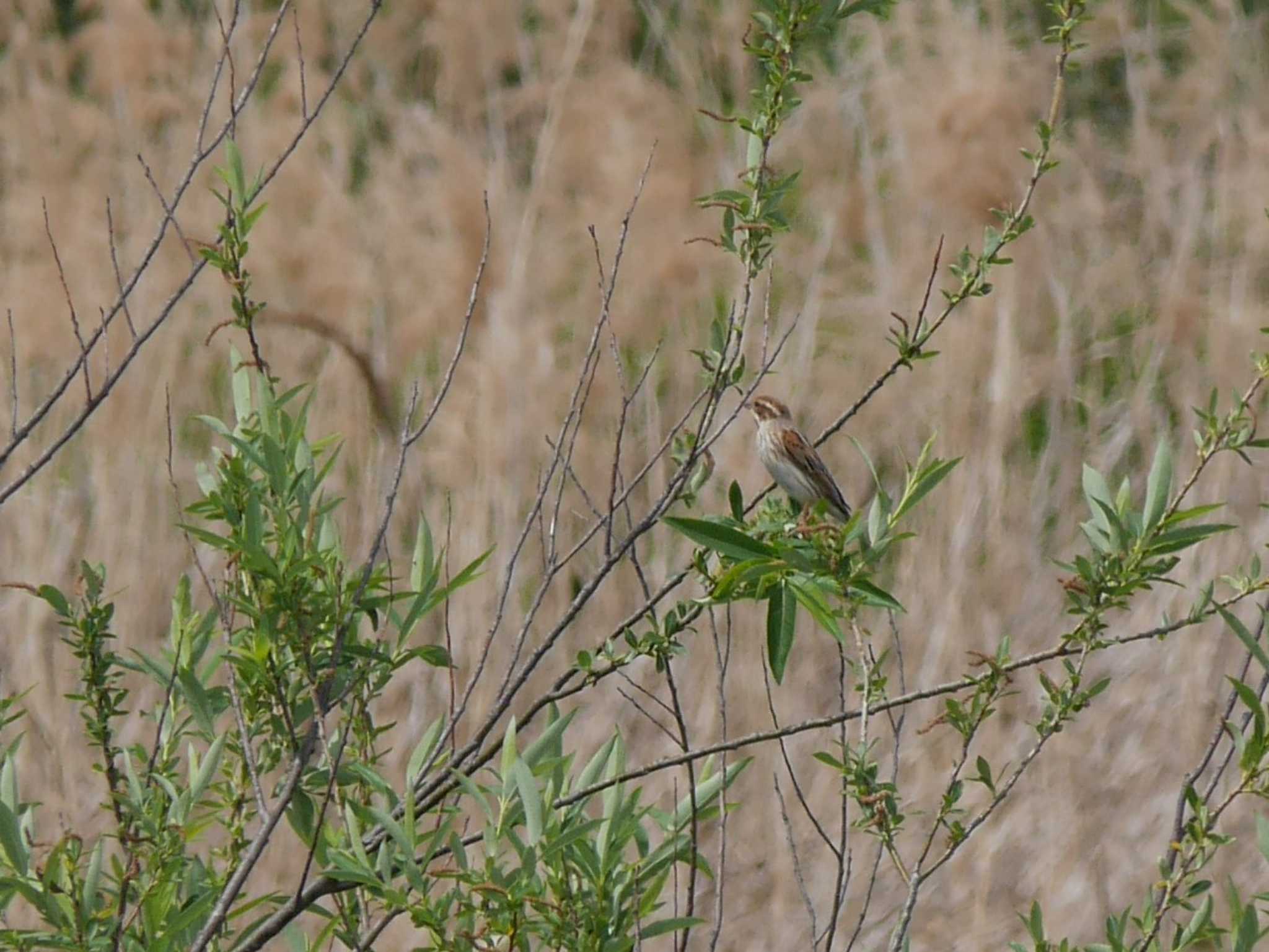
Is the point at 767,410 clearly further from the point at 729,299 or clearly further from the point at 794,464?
the point at 729,299

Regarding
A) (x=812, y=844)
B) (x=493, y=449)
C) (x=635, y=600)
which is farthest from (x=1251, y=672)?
(x=493, y=449)

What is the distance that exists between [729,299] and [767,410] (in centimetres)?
309

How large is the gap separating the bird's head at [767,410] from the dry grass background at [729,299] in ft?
2.76

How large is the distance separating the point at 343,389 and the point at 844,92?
3.55m

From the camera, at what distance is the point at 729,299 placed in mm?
6898

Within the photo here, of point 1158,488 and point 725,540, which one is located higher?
point 1158,488

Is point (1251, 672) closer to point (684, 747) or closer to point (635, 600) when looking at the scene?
point (635, 600)

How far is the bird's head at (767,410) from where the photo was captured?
3.80 meters

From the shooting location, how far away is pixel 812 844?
4848mm

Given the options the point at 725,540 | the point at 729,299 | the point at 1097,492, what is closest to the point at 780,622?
the point at 725,540

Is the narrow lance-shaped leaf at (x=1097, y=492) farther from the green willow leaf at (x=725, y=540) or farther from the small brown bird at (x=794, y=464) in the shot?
the small brown bird at (x=794, y=464)

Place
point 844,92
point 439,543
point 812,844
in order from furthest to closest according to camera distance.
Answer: point 844,92
point 439,543
point 812,844

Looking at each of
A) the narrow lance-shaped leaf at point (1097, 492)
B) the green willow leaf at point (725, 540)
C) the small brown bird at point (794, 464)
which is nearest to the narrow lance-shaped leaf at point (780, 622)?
the green willow leaf at point (725, 540)

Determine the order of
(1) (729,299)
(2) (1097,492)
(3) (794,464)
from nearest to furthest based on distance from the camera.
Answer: (2) (1097,492)
(3) (794,464)
(1) (729,299)
